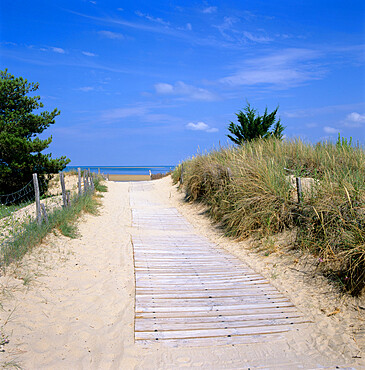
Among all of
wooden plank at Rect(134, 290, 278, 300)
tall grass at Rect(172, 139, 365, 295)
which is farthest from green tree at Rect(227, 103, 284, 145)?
wooden plank at Rect(134, 290, 278, 300)

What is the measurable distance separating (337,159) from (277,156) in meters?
1.64

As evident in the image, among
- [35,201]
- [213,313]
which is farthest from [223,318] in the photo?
[35,201]

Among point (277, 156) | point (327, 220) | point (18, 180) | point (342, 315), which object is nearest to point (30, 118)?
point (18, 180)

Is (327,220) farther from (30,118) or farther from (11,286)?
(30,118)

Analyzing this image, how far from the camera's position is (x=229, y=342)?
3209mm

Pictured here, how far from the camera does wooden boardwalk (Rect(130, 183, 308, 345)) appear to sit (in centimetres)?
336

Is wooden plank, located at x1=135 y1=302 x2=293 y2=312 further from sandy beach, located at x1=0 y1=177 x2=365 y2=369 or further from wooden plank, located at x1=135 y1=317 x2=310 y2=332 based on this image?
wooden plank, located at x1=135 y1=317 x2=310 y2=332

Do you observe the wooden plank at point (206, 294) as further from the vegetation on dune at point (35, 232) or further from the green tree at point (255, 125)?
the green tree at point (255, 125)

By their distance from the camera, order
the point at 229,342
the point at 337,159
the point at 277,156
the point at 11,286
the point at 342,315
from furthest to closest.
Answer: the point at 277,156 → the point at 337,159 → the point at 11,286 → the point at 342,315 → the point at 229,342

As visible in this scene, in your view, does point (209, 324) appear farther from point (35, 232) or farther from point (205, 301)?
point (35, 232)

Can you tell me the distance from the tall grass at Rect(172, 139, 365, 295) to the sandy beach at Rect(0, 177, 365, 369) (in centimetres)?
40

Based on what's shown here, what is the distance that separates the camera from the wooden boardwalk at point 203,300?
336 cm

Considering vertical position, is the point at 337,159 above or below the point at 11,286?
above

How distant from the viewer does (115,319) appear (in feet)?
12.0
